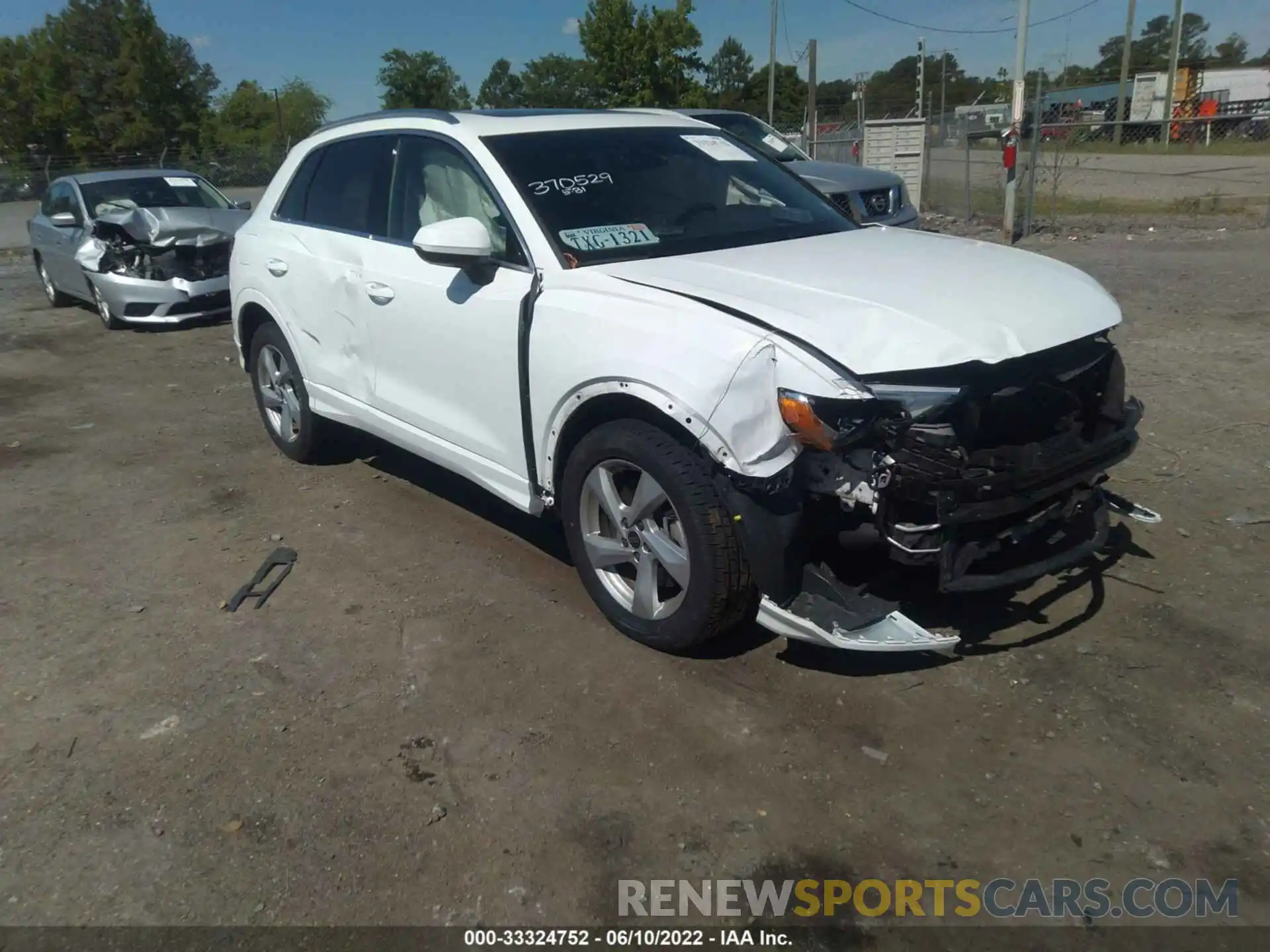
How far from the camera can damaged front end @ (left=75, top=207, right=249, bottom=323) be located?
427 inches

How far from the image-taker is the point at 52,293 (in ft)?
43.3

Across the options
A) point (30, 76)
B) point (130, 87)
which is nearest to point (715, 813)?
point (130, 87)

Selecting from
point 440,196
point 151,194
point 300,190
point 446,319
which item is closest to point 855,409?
point 446,319

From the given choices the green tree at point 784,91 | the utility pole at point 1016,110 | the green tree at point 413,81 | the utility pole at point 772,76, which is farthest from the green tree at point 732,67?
the utility pole at point 1016,110

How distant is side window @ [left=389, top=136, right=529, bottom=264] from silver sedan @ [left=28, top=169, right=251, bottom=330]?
6941 mm

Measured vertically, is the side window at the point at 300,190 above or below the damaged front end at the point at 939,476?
above

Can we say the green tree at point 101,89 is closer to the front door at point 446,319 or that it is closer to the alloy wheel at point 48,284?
the alloy wheel at point 48,284

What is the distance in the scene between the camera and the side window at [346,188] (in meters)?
4.88

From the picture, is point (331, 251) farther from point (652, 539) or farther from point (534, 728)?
point (534, 728)

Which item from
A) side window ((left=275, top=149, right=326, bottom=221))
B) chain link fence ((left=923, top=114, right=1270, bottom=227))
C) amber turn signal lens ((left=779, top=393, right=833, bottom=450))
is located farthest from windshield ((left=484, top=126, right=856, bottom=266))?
chain link fence ((left=923, top=114, right=1270, bottom=227))

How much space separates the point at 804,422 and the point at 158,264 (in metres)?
10.00

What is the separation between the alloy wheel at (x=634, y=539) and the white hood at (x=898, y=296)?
70cm

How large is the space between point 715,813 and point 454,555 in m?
2.21

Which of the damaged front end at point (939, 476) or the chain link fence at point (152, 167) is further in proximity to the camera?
the chain link fence at point (152, 167)
